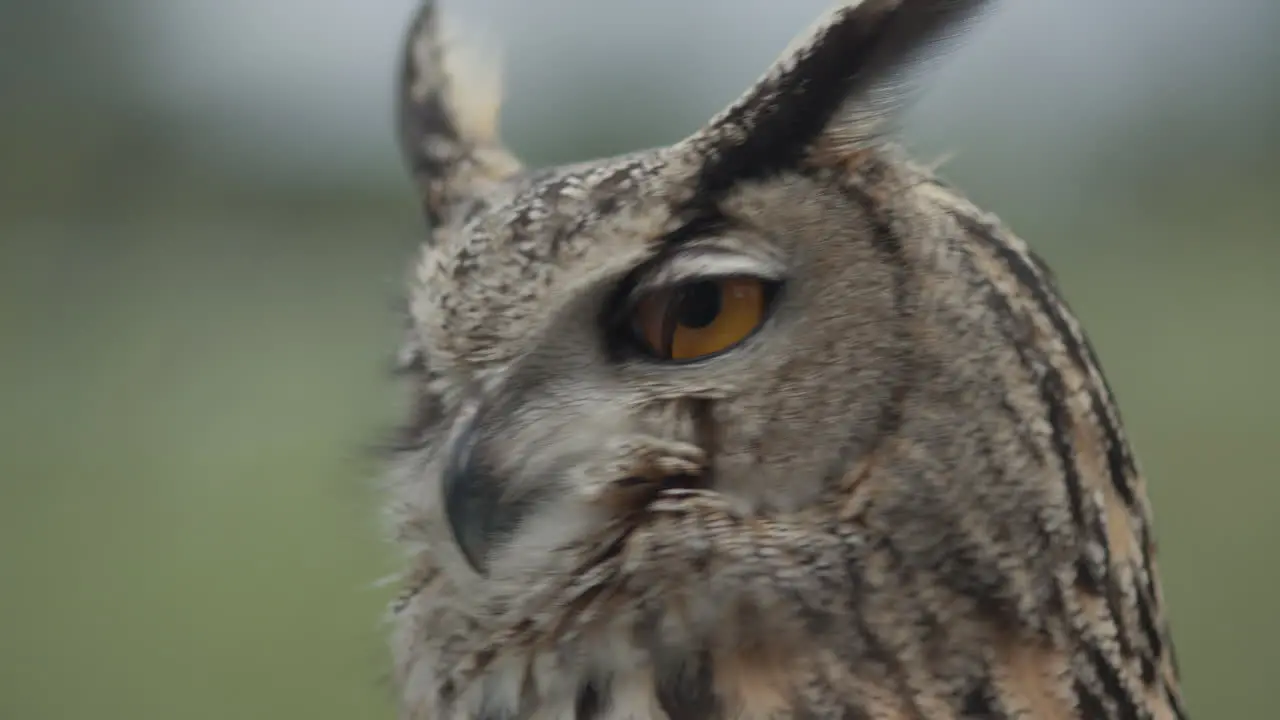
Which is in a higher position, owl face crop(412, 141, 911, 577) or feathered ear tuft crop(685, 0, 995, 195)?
feathered ear tuft crop(685, 0, 995, 195)

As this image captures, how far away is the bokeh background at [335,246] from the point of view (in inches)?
71.4

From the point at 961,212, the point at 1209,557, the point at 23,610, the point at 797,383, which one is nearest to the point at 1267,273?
the point at 1209,557

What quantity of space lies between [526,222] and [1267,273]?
6.34 feet


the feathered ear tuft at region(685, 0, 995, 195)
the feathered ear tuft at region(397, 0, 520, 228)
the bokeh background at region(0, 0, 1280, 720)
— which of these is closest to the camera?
the feathered ear tuft at region(685, 0, 995, 195)

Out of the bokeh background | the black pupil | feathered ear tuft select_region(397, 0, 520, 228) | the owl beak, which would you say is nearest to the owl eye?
the black pupil

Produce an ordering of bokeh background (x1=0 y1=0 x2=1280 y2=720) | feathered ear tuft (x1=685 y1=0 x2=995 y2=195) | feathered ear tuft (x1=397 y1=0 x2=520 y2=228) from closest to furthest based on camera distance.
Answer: feathered ear tuft (x1=685 y1=0 x2=995 y2=195) → feathered ear tuft (x1=397 y1=0 x2=520 y2=228) → bokeh background (x1=0 y1=0 x2=1280 y2=720)

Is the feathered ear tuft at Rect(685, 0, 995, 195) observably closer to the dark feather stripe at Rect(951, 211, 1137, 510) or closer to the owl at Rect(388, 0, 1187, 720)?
the owl at Rect(388, 0, 1187, 720)

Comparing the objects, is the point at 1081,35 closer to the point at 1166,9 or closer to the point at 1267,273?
the point at 1166,9

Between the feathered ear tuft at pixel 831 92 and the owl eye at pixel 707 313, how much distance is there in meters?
0.06

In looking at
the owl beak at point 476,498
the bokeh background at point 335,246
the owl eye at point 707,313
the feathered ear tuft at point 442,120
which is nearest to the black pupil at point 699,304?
the owl eye at point 707,313

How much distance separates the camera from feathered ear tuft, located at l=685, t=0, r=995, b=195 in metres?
0.60

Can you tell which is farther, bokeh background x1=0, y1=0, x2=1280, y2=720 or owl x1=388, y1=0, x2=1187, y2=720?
bokeh background x1=0, y1=0, x2=1280, y2=720

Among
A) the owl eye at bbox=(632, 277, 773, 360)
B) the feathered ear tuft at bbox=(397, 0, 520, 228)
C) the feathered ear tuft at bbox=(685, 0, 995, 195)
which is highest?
the feathered ear tuft at bbox=(397, 0, 520, 228)

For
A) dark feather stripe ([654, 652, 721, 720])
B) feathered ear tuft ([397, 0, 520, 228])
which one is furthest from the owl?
feathered ear tuft ([397, 0, 520, 228])
